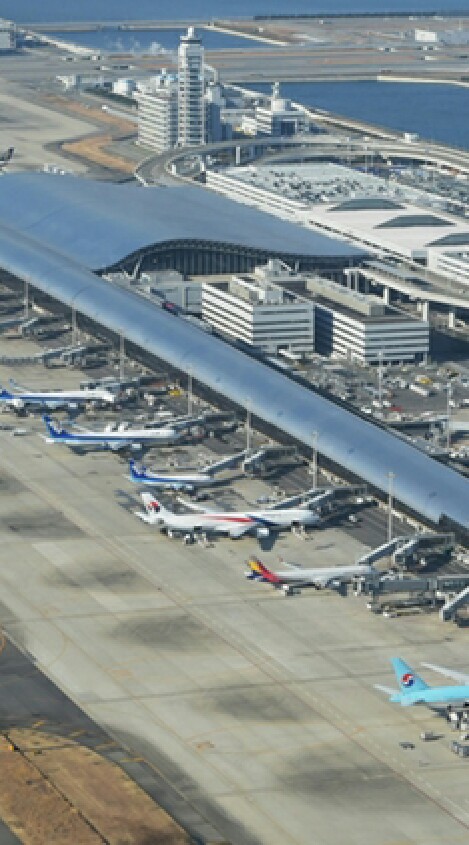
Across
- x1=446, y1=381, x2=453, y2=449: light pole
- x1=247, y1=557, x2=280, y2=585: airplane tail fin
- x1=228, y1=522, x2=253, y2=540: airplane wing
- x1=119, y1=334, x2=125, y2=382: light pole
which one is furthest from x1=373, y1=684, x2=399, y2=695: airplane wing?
x1=119, y1=334, x2=125, y2=382: light pole

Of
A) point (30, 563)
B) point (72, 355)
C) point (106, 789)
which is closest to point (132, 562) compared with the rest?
point (30, 563)

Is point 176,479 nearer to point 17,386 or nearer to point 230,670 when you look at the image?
point 230,670

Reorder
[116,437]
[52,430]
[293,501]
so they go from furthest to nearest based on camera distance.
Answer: [52,430] → [116,437] → [293,501]

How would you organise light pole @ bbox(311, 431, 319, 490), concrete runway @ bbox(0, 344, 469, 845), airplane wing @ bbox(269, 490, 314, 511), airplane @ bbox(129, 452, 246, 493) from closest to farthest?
concrete runway @ bbox(0, 344, 469, 845)
airplane wing @ bbox(269, 490, 314, 511)
light pole @ bbox(311, 431, 319, 490)
airplane @ bbox(129, 452, 246, 493)

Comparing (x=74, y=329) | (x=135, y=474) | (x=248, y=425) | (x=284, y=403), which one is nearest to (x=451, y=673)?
(x=135, y=474)

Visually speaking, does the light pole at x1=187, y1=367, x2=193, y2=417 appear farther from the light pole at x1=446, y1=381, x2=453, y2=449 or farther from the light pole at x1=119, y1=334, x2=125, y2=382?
the light pole at x1=446, y1=381, x2=453, y2=449

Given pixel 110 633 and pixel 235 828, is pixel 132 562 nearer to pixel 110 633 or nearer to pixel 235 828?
pixel 110 633
